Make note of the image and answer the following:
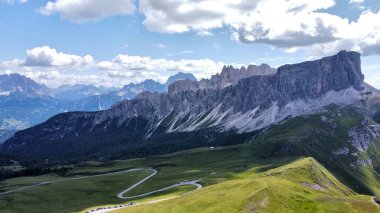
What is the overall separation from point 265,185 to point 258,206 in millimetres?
20949

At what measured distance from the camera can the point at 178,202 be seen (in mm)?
147500

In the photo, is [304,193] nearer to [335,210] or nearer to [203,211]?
[335,210]

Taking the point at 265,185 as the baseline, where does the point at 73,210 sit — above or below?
below

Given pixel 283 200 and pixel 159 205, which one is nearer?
pixel 283 200

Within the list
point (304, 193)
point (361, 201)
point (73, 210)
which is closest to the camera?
point (361, 201)

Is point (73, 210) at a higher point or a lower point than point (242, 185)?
lower

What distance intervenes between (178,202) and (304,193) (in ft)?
149

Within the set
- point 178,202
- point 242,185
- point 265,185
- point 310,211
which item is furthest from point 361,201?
point 178,202

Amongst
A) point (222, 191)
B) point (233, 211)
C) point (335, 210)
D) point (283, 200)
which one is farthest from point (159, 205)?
point (335, 210)

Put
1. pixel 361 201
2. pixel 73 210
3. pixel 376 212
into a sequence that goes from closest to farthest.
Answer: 1. pixel 376 212
2. pixel 361 201
3. pixel 73 210

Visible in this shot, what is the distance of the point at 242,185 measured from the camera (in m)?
153

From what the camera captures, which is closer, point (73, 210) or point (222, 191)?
point (222, 191)

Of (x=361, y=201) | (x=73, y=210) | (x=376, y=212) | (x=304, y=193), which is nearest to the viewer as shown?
(x=376, y=212)

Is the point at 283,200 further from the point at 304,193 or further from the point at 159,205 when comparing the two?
the point at 159,205
